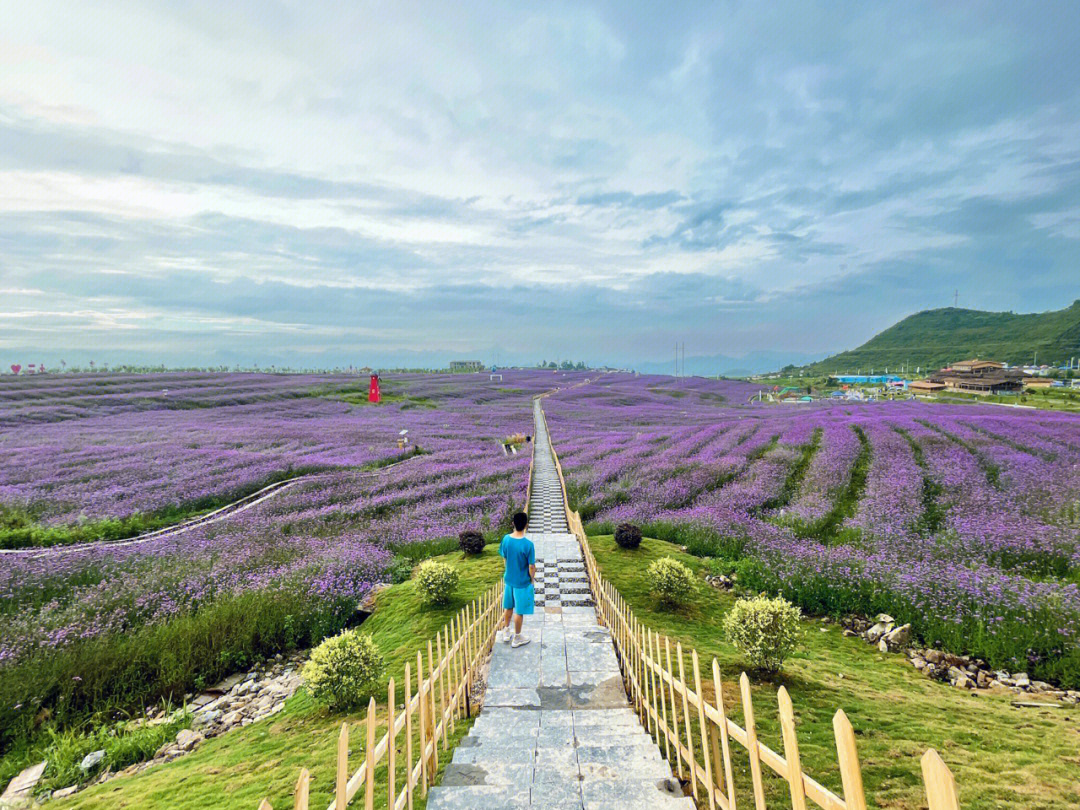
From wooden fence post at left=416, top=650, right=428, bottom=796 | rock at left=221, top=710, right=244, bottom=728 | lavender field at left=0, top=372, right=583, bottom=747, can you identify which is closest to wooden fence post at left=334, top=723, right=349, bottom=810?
wooden fence post at left=416, top=650, right=428, bottom=796

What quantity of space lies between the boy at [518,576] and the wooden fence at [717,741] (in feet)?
5.53

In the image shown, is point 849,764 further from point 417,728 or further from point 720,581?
point 720,581

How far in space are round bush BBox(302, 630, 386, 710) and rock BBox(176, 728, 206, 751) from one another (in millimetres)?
2264

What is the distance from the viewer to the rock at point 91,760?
23.0ft

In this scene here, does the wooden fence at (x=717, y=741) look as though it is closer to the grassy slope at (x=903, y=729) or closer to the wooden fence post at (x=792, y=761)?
the wooden fence post at (x=792, y=761)

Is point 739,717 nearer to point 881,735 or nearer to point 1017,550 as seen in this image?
point 881,735

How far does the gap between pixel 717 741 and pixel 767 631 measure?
10.7ft

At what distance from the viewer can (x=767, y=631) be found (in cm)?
750

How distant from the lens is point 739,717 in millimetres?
6629

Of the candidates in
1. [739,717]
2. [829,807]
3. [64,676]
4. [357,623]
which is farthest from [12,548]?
[829,807]

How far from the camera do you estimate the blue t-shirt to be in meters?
8.78

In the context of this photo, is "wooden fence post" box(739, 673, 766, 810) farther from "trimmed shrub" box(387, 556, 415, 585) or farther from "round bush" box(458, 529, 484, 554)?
"round bush" box(458, 529, 484, 554)

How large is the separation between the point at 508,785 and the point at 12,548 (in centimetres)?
2152

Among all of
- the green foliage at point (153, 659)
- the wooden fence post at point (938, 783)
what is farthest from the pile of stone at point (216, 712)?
the wooden fence post at point (938, 783)
